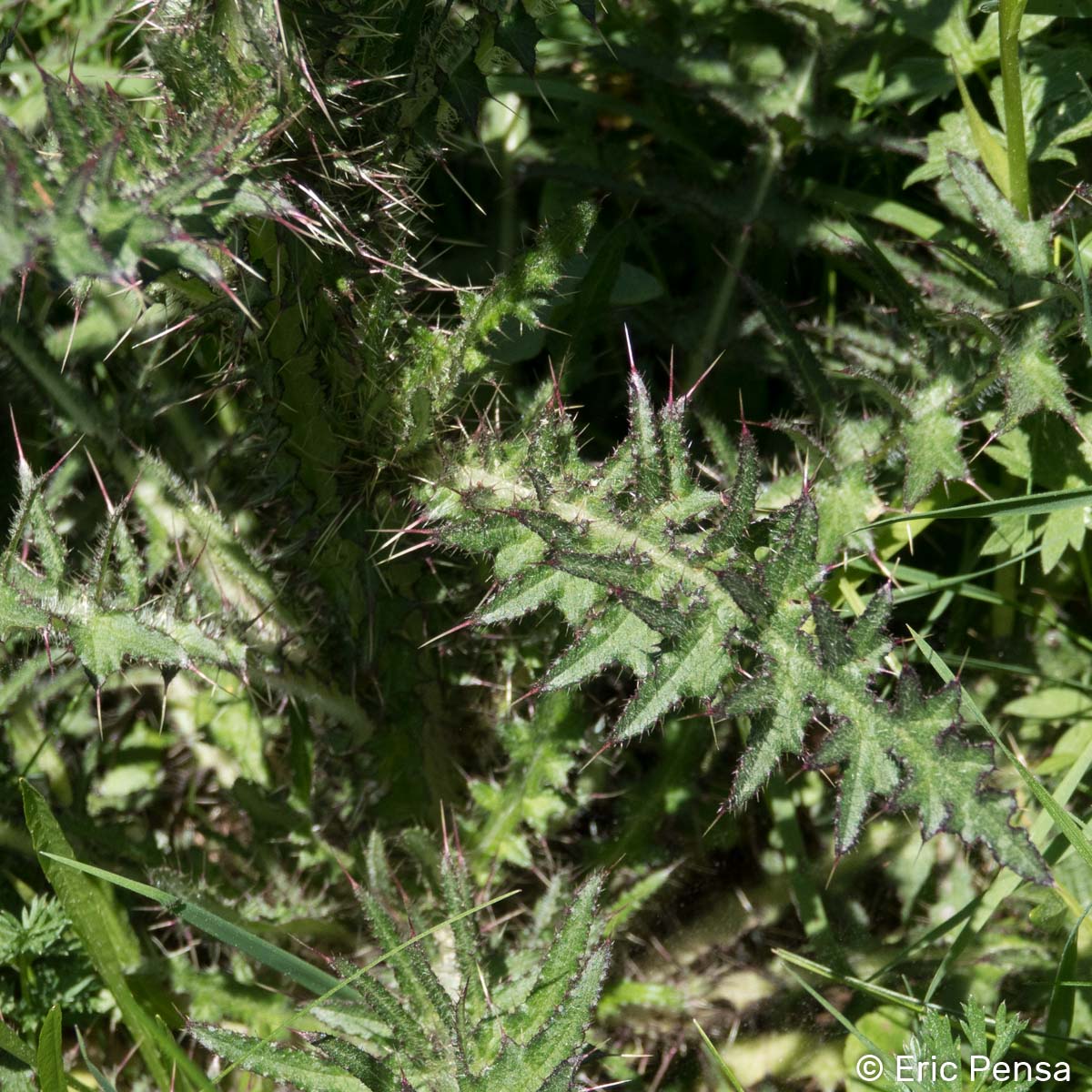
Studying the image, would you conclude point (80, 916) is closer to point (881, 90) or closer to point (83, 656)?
point (83, 656)

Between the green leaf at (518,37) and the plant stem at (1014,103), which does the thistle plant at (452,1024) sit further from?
the plant stem at (1014,103)

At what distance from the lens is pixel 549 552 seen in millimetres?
1770

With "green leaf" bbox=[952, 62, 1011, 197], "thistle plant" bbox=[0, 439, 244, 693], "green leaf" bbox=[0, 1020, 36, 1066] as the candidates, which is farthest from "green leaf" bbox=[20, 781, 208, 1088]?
"green leaf" bbox=[952, 62, 1011, 197]

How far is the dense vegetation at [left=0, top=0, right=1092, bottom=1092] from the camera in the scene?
1693 mm

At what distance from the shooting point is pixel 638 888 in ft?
7.61

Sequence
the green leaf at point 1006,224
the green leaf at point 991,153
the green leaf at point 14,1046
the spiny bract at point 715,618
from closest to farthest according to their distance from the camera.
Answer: the spiny bract at point 715,618
the green leaf at point 14,1046
the green leaf at point 1006,224
the green leaf at point 991,153

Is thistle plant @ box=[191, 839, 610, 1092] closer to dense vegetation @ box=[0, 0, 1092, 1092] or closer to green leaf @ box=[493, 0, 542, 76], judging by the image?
dense vegetation @ box=[0, 0, 1092, 1092]

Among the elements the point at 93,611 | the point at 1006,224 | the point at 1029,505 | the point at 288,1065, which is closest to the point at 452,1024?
the point at 288,1065

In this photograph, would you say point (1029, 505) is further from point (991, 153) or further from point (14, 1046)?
point (14, 1046)

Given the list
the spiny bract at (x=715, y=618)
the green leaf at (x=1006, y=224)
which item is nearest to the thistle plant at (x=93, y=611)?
the spiny bract at (x=715, y=618)

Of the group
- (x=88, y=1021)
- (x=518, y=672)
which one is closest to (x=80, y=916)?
(x=88, y=1021)

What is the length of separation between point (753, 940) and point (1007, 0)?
183cm

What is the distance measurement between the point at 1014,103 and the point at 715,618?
1.02m

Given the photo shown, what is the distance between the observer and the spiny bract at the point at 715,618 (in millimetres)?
1593
